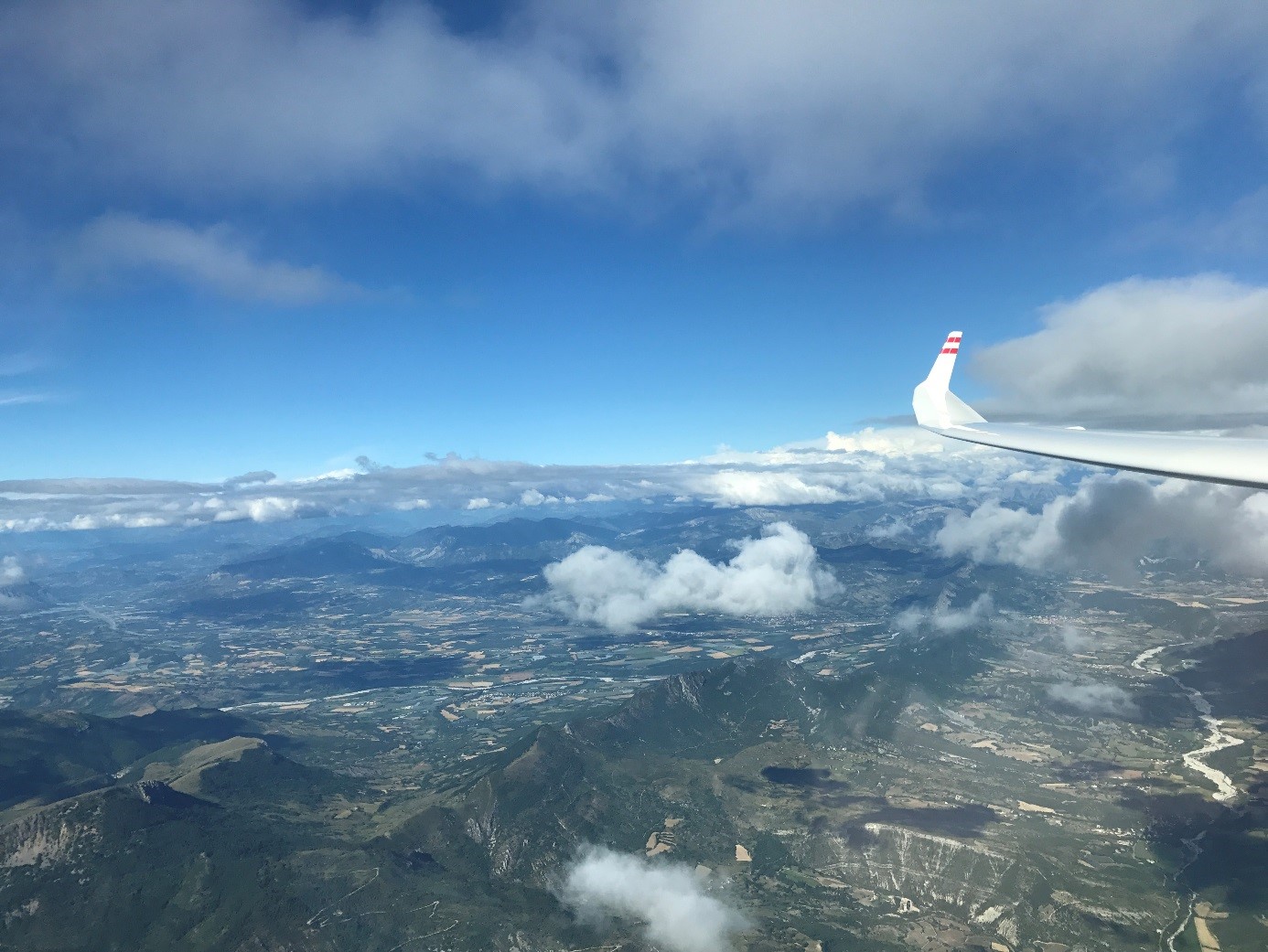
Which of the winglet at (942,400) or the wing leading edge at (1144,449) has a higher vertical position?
the winglet at (942,400)

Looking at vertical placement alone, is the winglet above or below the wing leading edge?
above

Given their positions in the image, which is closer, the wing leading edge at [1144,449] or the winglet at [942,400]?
the wing leading edge at [1144,449]

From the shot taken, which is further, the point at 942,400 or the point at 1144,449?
the point at 942,400

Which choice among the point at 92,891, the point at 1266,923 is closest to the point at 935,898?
the point at 1266,923

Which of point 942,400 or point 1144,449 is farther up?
point 942,400

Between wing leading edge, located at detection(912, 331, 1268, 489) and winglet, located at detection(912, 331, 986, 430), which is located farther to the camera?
winglet, located at detection(912, 331, 986, 430)
